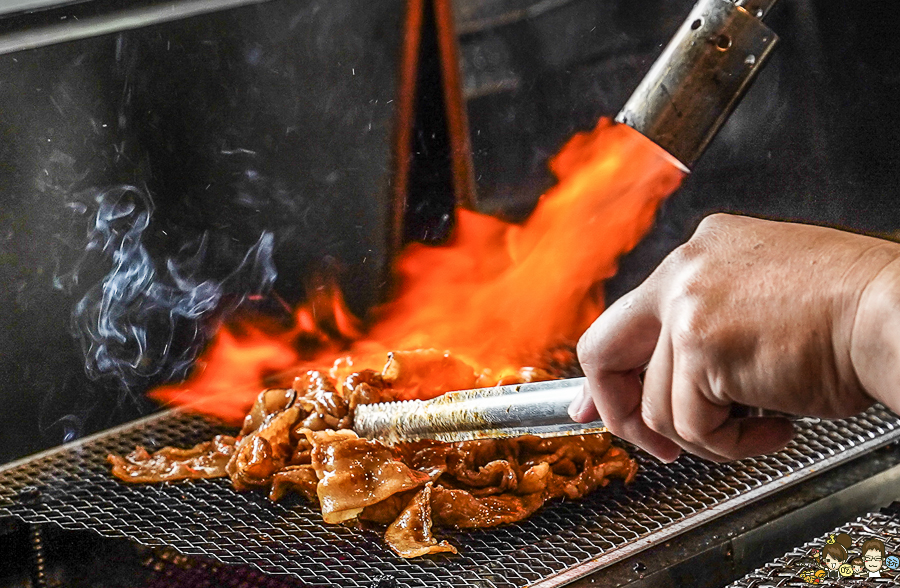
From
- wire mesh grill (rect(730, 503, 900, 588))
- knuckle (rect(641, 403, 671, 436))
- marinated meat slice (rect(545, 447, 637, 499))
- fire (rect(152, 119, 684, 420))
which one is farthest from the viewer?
fire (rect(152, 119, 684, 420))

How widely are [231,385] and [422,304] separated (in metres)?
0.81

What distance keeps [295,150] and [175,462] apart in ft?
4.00

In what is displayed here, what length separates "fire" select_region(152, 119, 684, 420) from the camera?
314 cm

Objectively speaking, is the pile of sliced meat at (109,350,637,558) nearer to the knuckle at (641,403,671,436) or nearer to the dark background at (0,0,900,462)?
the dark background at (0,0,900,462)

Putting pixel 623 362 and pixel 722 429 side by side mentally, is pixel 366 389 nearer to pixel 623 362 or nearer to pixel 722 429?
pixel 623 362

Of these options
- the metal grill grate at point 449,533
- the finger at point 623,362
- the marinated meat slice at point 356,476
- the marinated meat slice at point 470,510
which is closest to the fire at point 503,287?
the metal grill grate at point 449,533

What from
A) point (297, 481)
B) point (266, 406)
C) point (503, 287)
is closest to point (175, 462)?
point (266, 406)

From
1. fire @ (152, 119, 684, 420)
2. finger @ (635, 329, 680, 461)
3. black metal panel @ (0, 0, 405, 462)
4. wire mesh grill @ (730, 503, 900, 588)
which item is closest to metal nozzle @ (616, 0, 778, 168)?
finger @ (635, 329, 680, 461)

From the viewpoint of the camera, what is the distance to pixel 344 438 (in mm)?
2271

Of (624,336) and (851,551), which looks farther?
(851,551)

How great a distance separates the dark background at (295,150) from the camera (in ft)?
8.32

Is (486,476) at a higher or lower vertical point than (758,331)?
lower
